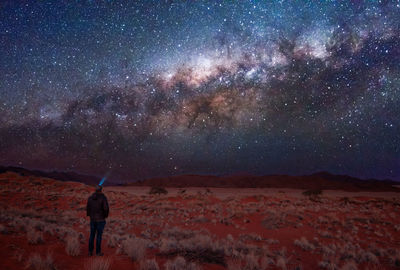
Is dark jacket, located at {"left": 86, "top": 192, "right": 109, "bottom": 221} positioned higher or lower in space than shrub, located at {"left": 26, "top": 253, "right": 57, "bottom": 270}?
higher

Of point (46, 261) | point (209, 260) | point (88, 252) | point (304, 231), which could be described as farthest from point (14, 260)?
point (304, 231)

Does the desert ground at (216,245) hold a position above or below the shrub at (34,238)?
below

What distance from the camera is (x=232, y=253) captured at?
10016mm

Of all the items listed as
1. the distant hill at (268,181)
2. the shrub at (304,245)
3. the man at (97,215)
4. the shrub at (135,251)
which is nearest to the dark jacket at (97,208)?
the man at (97,215)

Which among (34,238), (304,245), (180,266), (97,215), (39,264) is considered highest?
(97,215)

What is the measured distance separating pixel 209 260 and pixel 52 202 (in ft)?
83.1

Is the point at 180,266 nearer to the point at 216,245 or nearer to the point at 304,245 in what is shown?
the point at 216,245

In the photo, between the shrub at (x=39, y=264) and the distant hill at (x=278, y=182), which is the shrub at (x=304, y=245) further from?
the distant hill at (x=278, y=182)

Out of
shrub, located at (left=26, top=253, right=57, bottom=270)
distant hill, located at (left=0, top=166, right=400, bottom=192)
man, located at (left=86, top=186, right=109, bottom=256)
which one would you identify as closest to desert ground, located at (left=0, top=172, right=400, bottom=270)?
shrub, located at (left=26, top=253, right=57, bottom=270)

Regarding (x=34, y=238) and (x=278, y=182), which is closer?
(x=34, y=238)

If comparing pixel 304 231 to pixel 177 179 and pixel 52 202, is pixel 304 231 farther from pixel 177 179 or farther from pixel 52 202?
pixel 177 179

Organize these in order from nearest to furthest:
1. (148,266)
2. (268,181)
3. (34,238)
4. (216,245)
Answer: (148,266), (34,238), (216,245), (268,181)

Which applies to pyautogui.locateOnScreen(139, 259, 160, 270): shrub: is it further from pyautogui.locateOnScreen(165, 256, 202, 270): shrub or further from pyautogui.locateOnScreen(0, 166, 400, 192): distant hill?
pyautogui.locateOnScreen(0, 166, 400, 192): distant hill

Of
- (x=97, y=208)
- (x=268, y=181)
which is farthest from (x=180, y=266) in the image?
(x=268, y=181)
